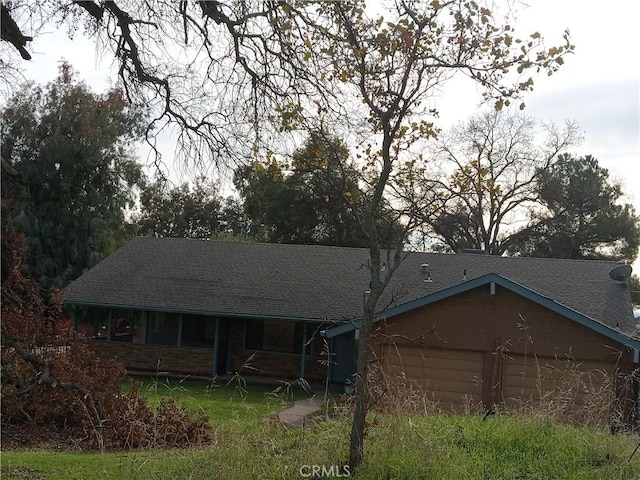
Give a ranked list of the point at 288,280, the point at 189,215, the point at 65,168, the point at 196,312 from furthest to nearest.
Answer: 1. the point at 189,215
2. the point at 65,168
3. the point at 288,280
4. the point at 196,312

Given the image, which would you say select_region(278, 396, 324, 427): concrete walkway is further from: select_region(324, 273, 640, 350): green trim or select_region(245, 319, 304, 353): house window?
select_region(245, 319, 304, 353): house window

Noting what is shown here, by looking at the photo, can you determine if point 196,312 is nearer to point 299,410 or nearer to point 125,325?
point 125,325

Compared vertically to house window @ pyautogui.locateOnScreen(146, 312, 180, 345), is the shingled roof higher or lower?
higher

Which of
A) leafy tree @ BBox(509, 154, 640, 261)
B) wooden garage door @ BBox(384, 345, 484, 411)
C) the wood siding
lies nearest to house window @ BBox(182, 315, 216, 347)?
the wood siding

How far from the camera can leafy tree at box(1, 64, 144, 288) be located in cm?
3534

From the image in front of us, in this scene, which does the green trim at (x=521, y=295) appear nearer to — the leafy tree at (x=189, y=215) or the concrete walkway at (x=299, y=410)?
the concrete walkway at (x=299, y=410)

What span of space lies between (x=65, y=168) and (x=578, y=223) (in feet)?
98.8

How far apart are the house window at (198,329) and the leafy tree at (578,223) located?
25.8 m

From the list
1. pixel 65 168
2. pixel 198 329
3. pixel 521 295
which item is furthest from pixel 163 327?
pixel 65 168

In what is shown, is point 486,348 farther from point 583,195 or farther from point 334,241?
point 583,195

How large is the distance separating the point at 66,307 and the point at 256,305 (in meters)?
7.38

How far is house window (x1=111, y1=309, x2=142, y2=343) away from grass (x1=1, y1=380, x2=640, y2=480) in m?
15.2

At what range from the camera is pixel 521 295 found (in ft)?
56.7

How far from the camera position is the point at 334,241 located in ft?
136
